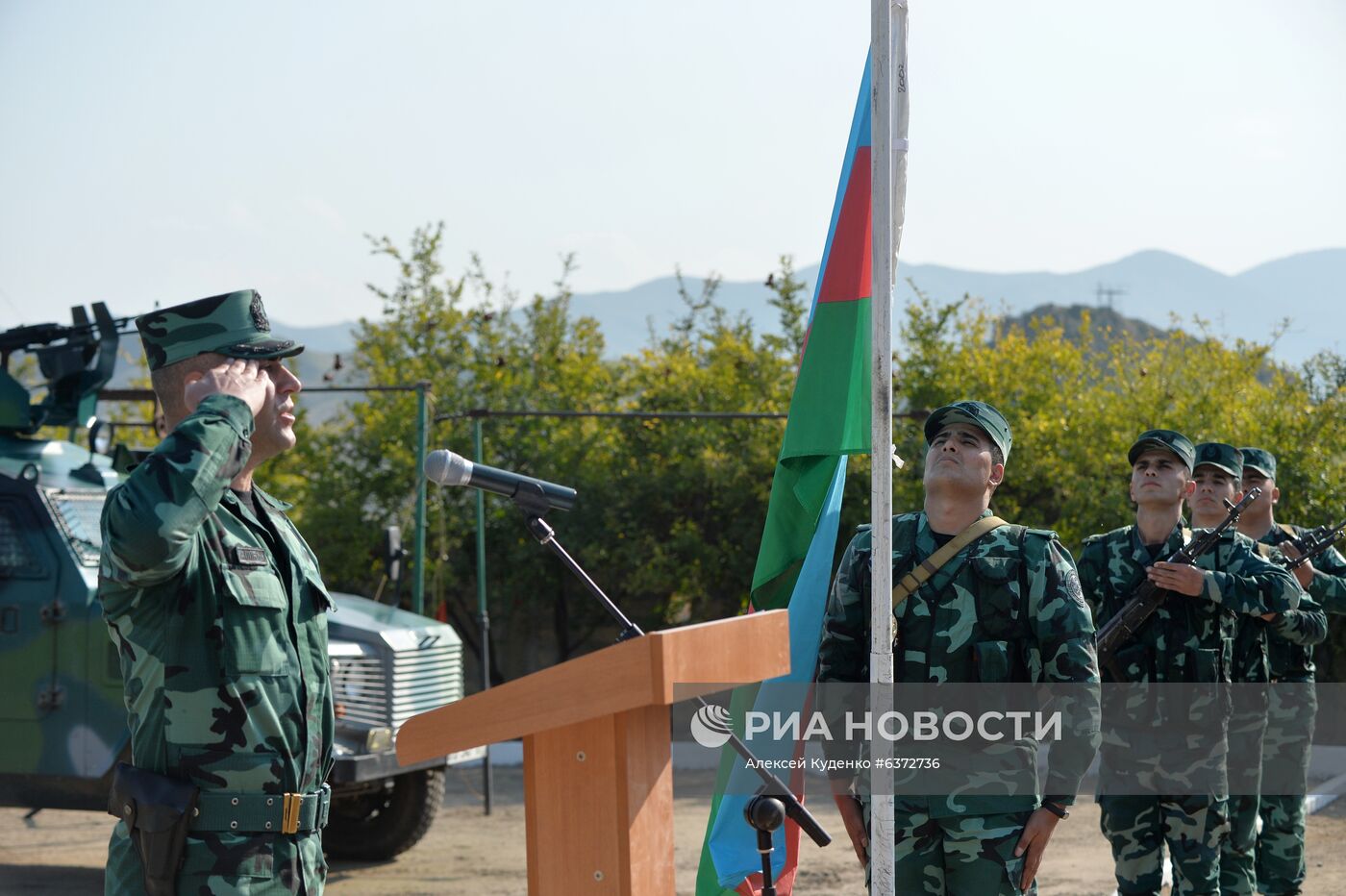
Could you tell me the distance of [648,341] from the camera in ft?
58.4

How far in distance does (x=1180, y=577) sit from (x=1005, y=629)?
182 centimetres

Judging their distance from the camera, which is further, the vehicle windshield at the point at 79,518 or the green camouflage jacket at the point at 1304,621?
the vehicle windshield at the point at 79,518

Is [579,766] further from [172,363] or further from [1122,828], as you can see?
[1122,828]

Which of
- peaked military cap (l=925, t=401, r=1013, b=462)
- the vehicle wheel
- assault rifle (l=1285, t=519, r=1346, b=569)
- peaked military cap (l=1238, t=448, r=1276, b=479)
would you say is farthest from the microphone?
the vehicle wheel

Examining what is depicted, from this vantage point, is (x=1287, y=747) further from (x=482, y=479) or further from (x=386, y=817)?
(x=386, y=817)

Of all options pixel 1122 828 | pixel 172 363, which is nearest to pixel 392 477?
pixel 1122 828

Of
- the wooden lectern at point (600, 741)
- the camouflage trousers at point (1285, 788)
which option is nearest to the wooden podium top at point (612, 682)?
the wooden lectern at point (600, 741)

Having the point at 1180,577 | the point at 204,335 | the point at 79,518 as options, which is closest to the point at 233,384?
the point at 204,335

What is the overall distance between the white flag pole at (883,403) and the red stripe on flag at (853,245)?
2.01ft

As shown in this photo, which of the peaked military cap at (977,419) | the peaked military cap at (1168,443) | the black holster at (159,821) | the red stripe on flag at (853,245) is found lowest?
the black holster at (159,821)

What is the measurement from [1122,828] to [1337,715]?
758 centimetres

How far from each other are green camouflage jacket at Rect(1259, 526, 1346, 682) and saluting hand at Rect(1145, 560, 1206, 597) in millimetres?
819

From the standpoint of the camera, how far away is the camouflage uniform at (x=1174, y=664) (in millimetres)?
5457

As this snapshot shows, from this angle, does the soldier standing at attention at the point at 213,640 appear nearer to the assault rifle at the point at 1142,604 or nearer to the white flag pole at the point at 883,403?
the white flag pole at the point at 883,403
